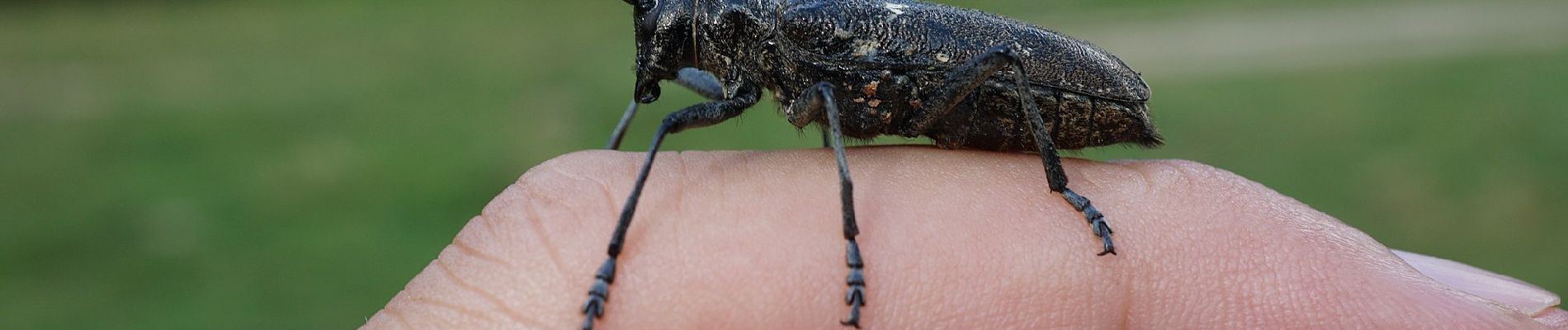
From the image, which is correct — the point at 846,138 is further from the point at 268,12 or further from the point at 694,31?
the point at 268,12

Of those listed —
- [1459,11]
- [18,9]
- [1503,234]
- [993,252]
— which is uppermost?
[1459,11]

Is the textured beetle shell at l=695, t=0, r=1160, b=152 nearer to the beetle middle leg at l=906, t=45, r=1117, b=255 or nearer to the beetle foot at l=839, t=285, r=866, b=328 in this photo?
the beetle middle leg at l=906, t=45, r=1117, b=255

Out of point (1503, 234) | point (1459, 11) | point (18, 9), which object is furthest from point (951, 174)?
point (18, 9)

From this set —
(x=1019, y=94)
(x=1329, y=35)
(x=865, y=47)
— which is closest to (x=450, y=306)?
(x=865, y=47)

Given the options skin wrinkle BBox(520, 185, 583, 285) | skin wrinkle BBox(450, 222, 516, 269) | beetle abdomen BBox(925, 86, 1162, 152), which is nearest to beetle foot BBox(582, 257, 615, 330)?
skin wrinkle BBox(520, 185, 583, 285)

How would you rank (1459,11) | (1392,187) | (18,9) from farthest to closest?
(18,9)
(1459,11)
(1392,187)

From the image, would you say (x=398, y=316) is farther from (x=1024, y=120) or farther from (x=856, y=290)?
(x=1024, y=120)
